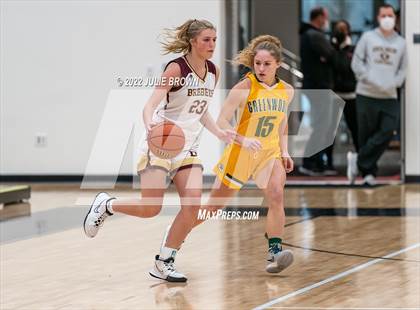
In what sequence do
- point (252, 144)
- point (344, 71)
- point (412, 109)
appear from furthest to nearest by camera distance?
1. point (344, 71)
2. point (412, 109)
3. point (252, 144)

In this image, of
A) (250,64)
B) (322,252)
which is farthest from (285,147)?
(322,252)

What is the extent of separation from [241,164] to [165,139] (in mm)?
563

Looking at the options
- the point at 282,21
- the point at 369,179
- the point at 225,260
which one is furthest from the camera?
the point at 282,21

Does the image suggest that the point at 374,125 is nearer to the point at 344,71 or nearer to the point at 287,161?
the point at 344,71

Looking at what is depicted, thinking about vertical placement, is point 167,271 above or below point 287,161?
below

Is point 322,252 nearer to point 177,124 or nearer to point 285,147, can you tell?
point 285,147

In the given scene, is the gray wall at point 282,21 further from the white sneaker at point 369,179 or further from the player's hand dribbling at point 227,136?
the player's hand dribbling at point 227,136

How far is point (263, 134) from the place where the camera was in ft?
21.0

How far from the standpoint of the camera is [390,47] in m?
11.1

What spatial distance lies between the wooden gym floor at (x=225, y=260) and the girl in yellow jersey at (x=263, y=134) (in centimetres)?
42

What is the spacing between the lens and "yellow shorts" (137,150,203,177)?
20.2ft

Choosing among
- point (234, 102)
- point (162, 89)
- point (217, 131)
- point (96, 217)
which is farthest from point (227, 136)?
point (96, 217)

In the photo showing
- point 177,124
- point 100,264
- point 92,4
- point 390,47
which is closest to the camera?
point 177,124

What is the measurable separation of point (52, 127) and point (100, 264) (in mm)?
5341
